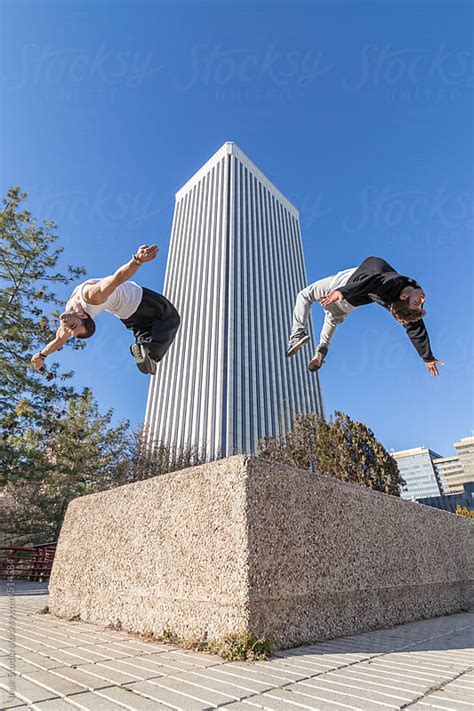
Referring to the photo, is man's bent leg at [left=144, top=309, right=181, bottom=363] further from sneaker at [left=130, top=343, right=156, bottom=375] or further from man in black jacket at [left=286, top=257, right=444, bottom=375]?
man in black jacket at [left=286, top=257, right=444, bottom=375]

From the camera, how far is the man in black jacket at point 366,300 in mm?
3754

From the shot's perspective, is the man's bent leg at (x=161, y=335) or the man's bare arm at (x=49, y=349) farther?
the man's bare arm at (x=49, y=349)

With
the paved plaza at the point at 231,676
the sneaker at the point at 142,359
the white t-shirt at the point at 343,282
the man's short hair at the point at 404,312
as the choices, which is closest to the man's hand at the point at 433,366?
the man's short hair at the point at 404,312

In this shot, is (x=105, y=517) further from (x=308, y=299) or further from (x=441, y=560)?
(x=441, y=560)

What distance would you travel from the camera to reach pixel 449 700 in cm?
220

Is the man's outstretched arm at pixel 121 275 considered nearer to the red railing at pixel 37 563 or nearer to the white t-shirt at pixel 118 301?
the white t-shirt at pixel 118 301

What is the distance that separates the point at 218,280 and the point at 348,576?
7334 centimetres

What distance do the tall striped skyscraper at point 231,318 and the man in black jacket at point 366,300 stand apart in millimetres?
63278

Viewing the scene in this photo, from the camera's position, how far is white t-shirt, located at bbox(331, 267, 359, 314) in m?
4.04

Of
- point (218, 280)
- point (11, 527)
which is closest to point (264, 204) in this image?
point (218, 280)

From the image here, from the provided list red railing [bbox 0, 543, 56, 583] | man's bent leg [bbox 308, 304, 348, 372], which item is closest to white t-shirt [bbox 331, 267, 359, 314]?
man's bent leg [bbox 308, 304, 348, 372]

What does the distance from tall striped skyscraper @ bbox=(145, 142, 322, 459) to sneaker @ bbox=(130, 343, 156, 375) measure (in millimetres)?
63606

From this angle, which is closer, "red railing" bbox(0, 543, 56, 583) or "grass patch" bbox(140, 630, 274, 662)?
"grass patch" bbox(140, 630, 274, 662)

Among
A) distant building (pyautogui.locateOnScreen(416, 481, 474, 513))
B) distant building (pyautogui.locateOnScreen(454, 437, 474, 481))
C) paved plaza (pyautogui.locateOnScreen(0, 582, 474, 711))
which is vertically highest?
distant building (pyautogui.locateOnScreen(454, 437, 474, 481))
